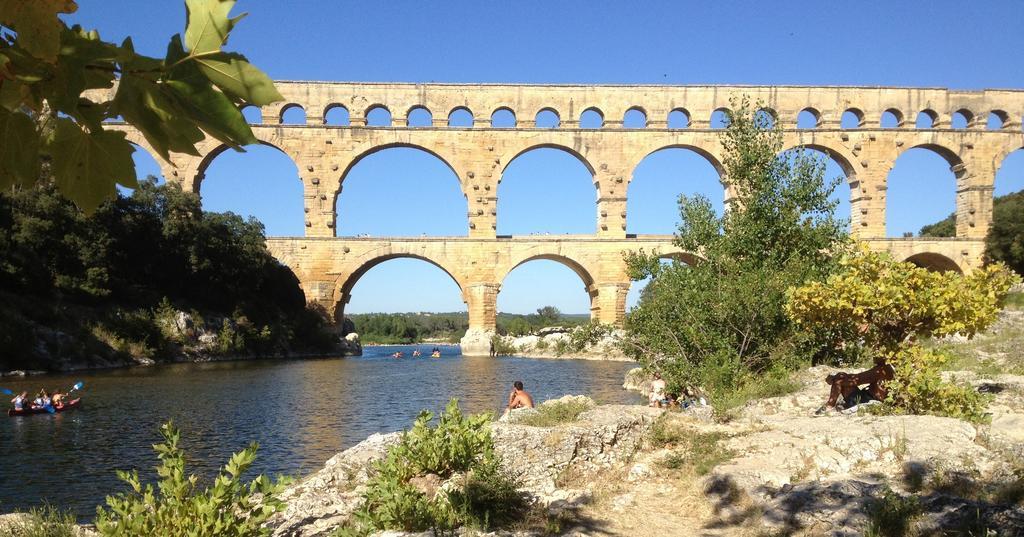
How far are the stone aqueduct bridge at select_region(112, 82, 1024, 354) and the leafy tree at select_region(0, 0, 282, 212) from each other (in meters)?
22.8

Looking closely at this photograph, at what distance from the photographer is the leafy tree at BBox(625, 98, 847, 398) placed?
7574 millimetres

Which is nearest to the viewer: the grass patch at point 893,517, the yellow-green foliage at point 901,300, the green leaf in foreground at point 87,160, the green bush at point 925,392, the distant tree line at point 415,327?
the green leaf in foreground at point 87,160

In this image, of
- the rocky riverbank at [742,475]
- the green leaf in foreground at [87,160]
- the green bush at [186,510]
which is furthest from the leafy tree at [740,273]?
the green leaf in foreground at [87,160]

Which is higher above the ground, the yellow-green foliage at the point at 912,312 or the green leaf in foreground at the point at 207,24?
the green leaf in foreground at the point at 207,24

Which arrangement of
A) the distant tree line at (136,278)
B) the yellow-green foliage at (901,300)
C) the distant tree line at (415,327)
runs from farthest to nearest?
the distant tree line at (415,327), the distant tree line at (136,278), the yellow-green foliage at (901,300)

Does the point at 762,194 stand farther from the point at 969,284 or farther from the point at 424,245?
the point at 424,245

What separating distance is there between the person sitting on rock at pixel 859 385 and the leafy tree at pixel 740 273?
55.0 inches

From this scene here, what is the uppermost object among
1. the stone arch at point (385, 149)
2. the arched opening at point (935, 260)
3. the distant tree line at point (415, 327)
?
the stone arch at point (385, 149)

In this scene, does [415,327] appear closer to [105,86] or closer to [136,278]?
[136,278]

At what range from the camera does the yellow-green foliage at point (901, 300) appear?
4941mm

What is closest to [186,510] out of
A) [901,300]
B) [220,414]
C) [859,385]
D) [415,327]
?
[901,300]

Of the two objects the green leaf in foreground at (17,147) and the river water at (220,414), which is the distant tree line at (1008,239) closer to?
the river water at (220,414)

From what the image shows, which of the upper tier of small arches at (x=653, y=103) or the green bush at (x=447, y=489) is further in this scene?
the upper tier of small arches at (x=653, y=103)

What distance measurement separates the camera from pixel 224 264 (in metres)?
23.1
